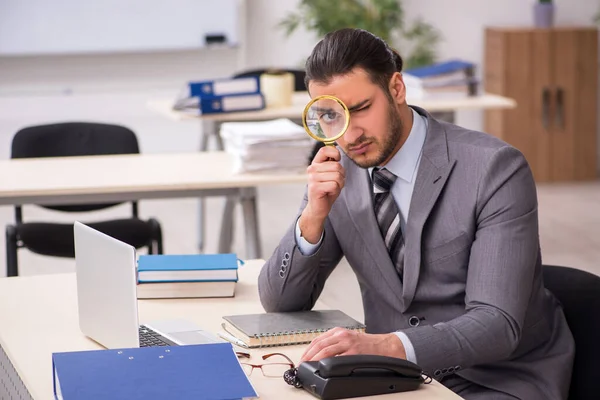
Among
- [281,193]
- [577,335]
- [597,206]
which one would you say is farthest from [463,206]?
[281,193]

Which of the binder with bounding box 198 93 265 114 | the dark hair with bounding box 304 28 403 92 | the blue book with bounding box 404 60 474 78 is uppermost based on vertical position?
the dark hair with bounding box 304 28 403 92

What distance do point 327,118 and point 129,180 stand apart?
1.84 meters

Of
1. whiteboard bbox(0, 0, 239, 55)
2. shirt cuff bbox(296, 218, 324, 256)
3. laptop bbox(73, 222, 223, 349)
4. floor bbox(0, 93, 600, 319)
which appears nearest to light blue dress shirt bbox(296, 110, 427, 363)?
shirt cuff bbox(296, 218, 324, 256)

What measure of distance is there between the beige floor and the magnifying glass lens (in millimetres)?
2414

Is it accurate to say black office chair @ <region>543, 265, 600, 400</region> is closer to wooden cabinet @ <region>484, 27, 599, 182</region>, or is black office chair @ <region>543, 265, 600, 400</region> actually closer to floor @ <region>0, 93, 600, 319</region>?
floor @ <region>0, 93, 600, 319</region>

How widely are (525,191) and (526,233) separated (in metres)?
0.09

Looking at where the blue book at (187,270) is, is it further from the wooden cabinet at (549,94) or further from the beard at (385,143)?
the wooden cabinet at (549,94)

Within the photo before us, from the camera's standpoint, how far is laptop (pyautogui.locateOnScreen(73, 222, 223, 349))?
1.77 meters

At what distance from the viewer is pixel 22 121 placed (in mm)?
6984

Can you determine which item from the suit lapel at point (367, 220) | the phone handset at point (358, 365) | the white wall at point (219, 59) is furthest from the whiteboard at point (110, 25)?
the phone handset at point (358, 365)

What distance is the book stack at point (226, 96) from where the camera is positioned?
16.1 feet

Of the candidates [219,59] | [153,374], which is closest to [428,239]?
[153,374]

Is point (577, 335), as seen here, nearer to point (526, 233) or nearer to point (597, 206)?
point (526, 233)

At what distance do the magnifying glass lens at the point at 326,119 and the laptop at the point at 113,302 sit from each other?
45 cm
